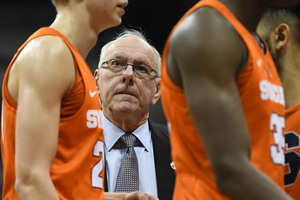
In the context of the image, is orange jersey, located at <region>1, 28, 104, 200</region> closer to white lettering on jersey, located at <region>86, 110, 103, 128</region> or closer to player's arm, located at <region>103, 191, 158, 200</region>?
white lettering on jersey, located at <region>86, 110, 103, 128</region>

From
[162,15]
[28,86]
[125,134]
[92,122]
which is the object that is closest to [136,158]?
[125,134]

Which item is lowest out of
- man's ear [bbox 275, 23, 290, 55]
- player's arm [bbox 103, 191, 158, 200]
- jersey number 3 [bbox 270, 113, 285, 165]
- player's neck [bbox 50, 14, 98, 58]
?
player's arm [bbox 103, 191, 158, 200]

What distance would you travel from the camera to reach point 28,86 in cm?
198

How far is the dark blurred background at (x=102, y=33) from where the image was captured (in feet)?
18.6

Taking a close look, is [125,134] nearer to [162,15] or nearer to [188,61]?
[188,61]

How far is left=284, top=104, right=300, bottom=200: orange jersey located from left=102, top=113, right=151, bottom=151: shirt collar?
1138mm

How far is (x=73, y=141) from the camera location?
2.12m

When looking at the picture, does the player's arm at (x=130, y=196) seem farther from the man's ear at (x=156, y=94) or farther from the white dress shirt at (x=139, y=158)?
the man's ear at (x=156, y=94)

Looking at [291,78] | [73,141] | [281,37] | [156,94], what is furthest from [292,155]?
[156,94]

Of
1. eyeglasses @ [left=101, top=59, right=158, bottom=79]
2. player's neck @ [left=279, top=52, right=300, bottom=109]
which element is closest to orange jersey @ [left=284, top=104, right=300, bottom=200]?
player's neck @ [left=279, top=52, right=300, bottom=109]

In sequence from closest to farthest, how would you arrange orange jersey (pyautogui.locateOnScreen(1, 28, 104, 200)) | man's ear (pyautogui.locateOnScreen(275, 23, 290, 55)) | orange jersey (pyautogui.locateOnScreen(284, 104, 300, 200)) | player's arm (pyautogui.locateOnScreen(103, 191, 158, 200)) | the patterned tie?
orange jersey (pyautogui.locateOnScreen(1, 28, 104, 200))
orange jersey (pyautogui.locateOnScreen(284, 104, 300, 200))
man's ear (pyautogui.locateOnScreen(275, 23, 290, 55))
player's arm (pyautogui.locateOnScreen(103, 191, 158, 200))
the patterned tie

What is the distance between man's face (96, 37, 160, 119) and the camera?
3316mm

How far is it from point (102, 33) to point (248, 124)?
171 inches

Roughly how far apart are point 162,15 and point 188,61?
181 inches
